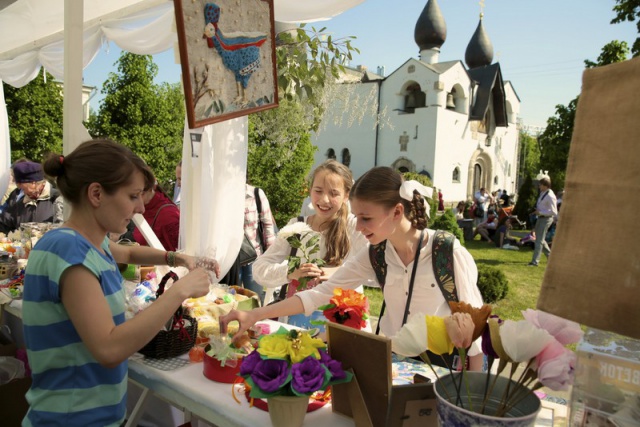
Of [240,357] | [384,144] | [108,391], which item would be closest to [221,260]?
[240,357]

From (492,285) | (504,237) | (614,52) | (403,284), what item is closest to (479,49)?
(614,52)

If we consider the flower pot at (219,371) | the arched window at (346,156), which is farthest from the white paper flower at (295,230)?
the arched window at (346,156)

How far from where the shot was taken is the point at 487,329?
3.79 feet

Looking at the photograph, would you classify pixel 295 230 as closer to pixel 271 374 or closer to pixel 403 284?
pixel 403 284

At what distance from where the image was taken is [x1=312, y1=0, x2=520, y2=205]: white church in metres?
27.1

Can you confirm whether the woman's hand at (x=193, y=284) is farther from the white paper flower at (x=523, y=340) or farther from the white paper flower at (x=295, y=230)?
the white paper flower at (x=295, y=230)

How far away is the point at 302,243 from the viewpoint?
280cm

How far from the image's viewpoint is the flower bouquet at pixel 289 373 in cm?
128

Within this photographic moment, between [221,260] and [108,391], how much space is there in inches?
70.5

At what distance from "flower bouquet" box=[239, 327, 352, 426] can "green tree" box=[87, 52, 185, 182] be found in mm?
13664

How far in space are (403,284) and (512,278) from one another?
293 inches

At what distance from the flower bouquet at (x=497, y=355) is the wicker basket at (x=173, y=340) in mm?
1077

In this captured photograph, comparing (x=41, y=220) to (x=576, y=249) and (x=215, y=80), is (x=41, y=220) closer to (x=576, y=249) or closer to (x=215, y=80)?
(x=215, y=80)

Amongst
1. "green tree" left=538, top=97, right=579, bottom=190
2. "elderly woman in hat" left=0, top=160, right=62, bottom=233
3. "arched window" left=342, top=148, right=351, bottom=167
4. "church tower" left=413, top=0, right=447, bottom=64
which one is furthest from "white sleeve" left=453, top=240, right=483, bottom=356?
"church tower" left=413, top=0, right=447, bottom=64
